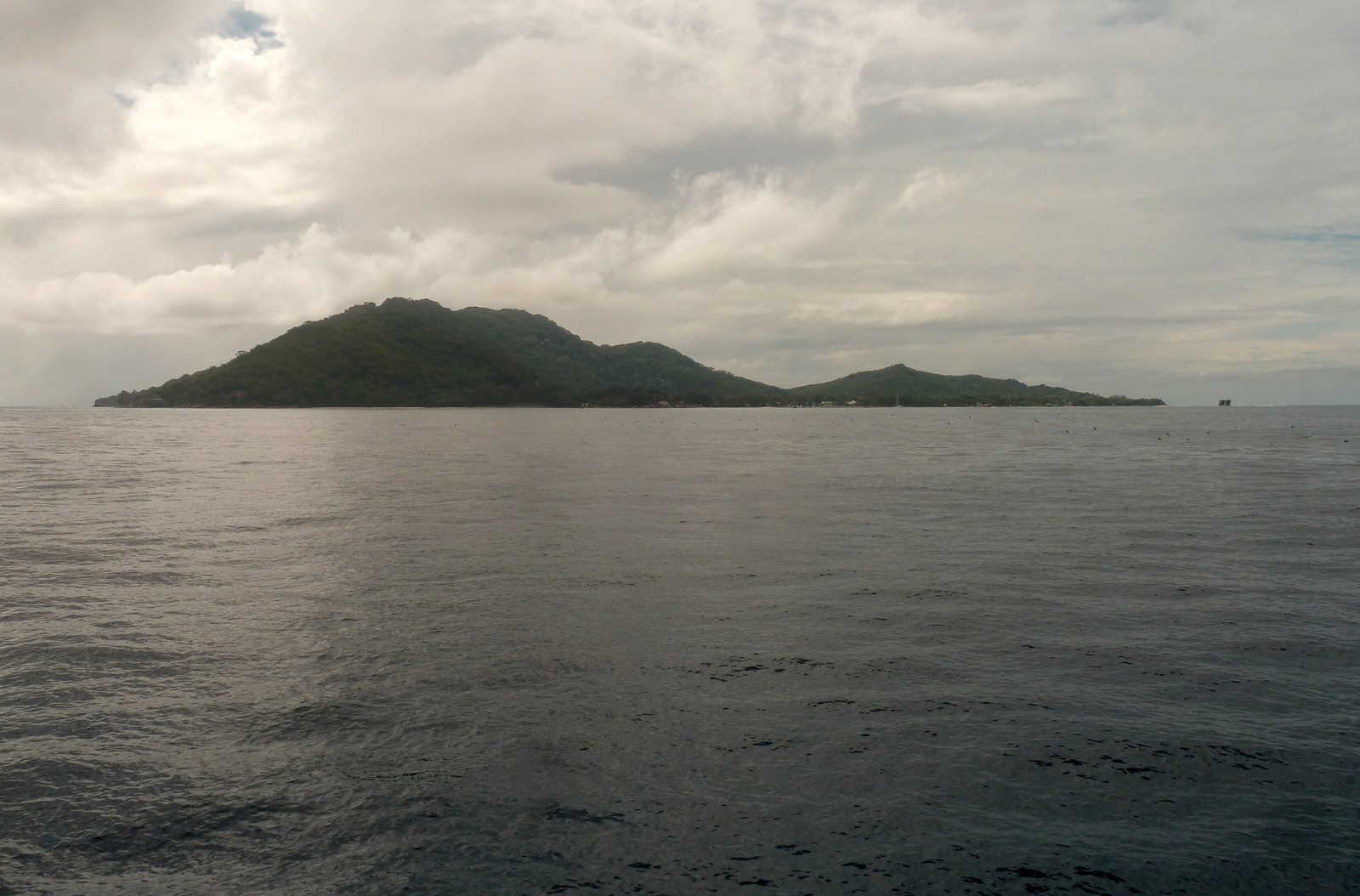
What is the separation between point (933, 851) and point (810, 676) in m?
6.38

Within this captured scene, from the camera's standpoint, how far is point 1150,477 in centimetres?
6194

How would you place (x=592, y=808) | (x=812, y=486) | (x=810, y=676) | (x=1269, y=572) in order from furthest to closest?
(x=812, y=486) < (x=1269, y=572) < (x=810, y=676) < (x=592, y=808)

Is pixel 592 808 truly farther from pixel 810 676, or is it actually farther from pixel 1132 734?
pixel 1132 734

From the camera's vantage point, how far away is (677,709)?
1542 centimetres

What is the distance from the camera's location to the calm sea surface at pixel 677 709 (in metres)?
10.7

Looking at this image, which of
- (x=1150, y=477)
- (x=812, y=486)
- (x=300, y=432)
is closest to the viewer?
(x=812, y=486)

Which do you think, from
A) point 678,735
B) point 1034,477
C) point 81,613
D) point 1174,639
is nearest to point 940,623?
point 1174,639

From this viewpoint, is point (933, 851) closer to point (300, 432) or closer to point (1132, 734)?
point (1132, 734)

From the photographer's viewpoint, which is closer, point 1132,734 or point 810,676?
point 1132,734

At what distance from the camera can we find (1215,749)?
45.6 feet

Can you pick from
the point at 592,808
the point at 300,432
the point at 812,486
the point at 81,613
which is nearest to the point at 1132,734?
the point at 592,808

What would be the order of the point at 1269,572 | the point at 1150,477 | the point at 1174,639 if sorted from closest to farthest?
the point at 1174,639 → the point at 1269,572 → the point at 1150,477

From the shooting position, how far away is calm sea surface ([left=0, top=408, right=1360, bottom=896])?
10695mm

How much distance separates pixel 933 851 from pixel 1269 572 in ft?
80.6
